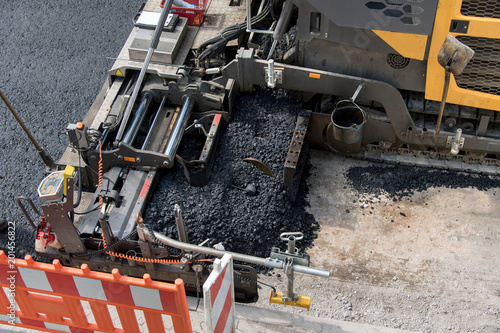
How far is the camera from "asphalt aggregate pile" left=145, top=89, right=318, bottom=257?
6066 millimetres

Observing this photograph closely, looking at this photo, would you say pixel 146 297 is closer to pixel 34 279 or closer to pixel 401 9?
pixel 34 279

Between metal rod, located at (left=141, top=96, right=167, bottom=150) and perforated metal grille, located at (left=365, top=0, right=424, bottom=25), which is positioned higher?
perforated metal grille, located at (left=365, top=0, right=424, bottom=25)

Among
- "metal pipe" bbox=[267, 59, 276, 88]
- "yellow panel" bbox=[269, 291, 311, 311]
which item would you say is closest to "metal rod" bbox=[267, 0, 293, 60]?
"metal pipe" bbox=[267, 59, 276, 88]

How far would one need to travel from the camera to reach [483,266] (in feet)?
20.0

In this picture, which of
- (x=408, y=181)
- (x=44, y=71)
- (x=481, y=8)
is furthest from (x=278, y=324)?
(x=44, y=71)

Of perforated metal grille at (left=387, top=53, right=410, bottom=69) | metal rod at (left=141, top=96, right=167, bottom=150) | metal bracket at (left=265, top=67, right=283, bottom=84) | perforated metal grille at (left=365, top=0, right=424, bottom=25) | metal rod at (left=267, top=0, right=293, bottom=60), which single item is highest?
perforated metal grille at (left=365, top=0, right=424, bottom=25)

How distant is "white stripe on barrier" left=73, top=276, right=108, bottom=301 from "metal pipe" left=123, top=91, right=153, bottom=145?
230cm

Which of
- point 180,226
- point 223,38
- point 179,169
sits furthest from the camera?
point 223,38

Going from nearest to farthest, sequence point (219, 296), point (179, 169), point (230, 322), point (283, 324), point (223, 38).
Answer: point (219, 296), point (230, 322), point (283, 324), point (179, 169), point (223, 38)

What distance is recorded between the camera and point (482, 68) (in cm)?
602

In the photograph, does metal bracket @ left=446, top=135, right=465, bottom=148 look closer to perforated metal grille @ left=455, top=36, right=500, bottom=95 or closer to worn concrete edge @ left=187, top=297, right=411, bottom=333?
perforated metal grille @ left=455, top=36, right=500, bottom=95

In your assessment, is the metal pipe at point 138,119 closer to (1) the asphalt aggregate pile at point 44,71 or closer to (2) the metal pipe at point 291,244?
(1) the asphalt aggregate pile at point 44,71

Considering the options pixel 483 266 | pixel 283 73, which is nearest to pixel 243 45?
pixel 283 73

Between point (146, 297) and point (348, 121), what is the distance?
345cm
